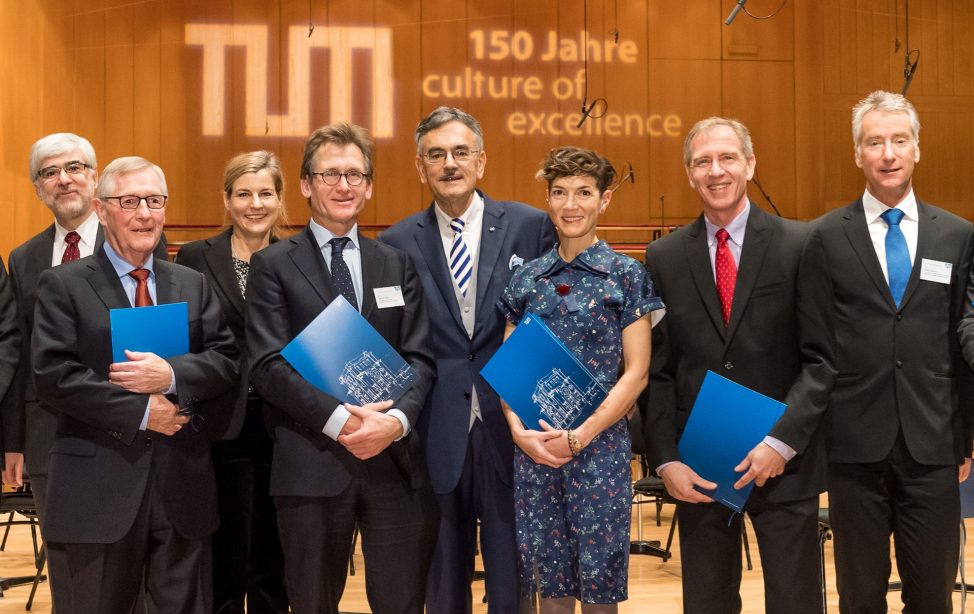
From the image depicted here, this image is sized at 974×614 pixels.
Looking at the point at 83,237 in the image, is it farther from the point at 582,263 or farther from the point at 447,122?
the point at 582,263

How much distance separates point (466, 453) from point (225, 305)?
981mm

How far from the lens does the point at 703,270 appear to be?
A: 2.60m

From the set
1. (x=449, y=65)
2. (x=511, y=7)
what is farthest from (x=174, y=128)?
(x=511, y=7)

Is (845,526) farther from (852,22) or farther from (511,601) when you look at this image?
(852,22)

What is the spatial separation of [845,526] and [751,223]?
89cm

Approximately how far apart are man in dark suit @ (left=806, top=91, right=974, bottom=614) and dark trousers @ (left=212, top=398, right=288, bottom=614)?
5.88 feet

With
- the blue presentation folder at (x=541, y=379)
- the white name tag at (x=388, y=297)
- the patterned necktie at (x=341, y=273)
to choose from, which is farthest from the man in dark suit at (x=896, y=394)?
the patterned necktie at (x=341, y=273)

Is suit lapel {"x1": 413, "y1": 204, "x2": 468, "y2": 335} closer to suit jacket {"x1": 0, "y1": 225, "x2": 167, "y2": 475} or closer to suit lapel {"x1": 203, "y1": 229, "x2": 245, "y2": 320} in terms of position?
suit lapel {"x1": 203, "y1": 229, "x2": 245, "y2": 320}

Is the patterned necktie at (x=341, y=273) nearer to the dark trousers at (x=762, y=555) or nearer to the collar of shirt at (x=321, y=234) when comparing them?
the collar of shirt at (x=321, y=234)

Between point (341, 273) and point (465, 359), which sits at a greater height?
point (341, 273)

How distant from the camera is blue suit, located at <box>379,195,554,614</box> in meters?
2.75

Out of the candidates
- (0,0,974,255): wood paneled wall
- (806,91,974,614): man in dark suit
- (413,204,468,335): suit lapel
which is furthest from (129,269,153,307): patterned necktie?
(0,0,974,255): wood paneled wall

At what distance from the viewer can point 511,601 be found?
2.76m

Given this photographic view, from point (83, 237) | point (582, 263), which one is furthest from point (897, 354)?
point (83, 237)
